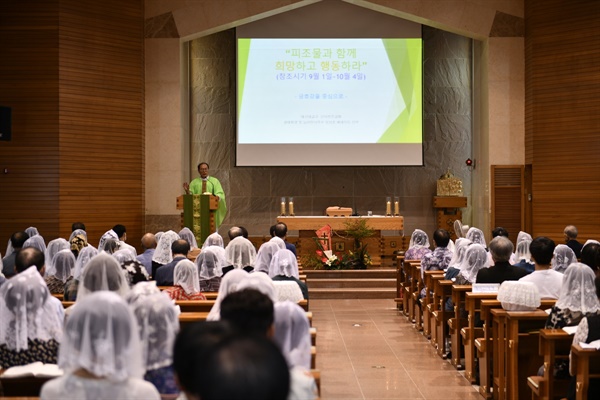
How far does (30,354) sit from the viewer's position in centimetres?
394

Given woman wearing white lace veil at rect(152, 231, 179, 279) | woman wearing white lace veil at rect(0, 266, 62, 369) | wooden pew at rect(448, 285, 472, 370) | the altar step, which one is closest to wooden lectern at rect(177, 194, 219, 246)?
the altar step

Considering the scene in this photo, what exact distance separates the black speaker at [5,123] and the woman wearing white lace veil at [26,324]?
8.51 meters

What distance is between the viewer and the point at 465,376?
6.72 m

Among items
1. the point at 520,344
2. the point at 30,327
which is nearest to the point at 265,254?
the point at 520,344

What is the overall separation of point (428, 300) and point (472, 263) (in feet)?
5.19

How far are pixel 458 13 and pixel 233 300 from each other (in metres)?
12.4

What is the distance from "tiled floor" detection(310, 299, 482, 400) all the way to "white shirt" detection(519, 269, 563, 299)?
3.24ft

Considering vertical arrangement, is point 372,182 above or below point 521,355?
above

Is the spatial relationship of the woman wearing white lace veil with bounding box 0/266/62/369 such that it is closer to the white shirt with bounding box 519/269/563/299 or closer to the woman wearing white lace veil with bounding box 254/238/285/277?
the woman wearing white lace veil with bounding box 254/238/285/277

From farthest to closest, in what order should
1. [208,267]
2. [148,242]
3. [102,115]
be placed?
[102,115] < [148,242] < [208,267]

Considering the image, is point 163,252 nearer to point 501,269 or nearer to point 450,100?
point 501,269

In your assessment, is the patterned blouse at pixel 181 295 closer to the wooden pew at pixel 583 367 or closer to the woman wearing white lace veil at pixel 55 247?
the woman wearing white lace veil at pixel 55 247

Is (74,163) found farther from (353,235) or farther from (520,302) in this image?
(520,302)

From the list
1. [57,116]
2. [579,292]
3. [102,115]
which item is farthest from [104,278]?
[102,115]
